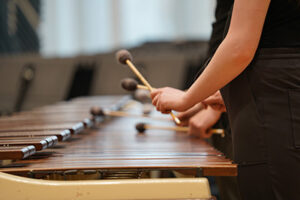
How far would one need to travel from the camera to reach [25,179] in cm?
111

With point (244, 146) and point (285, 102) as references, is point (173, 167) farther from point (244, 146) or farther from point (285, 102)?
point (285, 102)

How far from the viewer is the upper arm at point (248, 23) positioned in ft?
3.53

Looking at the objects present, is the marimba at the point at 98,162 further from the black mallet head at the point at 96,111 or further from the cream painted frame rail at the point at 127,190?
the black mallet head at the point at 96,111

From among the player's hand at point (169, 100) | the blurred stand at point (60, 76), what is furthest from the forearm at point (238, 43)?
Result: the blurred stand at point (60, 76)

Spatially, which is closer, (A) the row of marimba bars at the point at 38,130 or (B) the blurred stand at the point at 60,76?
(A) the row of marimba bars at the point at 38,130

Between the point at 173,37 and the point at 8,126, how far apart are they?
4.68 metres

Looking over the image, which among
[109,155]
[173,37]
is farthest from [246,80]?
[173,37]

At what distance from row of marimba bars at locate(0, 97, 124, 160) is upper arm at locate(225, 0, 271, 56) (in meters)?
0.73

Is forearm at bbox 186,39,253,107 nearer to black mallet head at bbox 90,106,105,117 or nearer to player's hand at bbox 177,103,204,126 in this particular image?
player's hand at bbox 177,103,204,126

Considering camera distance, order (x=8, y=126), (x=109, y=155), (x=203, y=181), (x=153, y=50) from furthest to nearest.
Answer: (x=153, y=50)
(x=8, y=126)
(x=109, y=155)
(x=203, y=181)

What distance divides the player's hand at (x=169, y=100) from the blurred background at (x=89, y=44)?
2.27 m

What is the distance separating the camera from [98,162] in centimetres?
124

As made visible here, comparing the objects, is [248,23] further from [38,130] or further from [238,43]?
[38,130]

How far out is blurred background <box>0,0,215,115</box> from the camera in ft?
14.4
